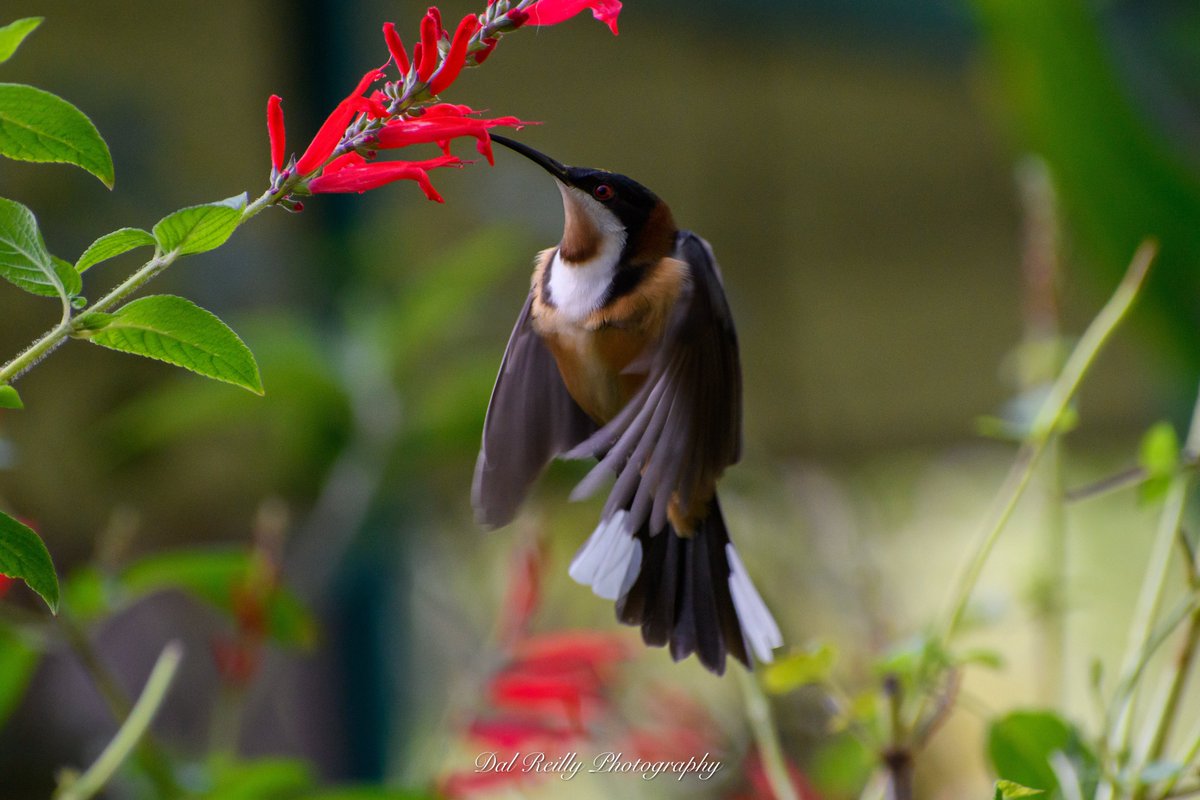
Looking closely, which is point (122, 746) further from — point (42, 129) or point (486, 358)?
point (486, 358)

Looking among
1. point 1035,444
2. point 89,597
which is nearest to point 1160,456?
point 1035,444

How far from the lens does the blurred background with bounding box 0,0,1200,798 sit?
3.49 ft

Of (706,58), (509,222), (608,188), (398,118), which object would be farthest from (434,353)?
(398,118)

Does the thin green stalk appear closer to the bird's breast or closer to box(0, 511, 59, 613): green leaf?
the bird's breast

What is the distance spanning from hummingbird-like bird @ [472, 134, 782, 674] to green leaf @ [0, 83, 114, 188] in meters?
0.21

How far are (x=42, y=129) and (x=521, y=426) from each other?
0.34 meters

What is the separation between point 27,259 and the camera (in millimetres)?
350

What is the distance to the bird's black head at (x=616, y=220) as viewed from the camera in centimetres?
61

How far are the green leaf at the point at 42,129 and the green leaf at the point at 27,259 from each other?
0.7 inches

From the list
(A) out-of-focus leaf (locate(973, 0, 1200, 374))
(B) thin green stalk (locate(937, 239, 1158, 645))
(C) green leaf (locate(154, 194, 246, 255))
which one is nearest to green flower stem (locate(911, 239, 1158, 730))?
(B) thin green stalk (locate(937, 239, 1158, 645))

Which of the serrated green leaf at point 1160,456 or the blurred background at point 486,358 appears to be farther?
the blurred background at point 486,358

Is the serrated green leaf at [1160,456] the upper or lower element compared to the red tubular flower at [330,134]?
lower

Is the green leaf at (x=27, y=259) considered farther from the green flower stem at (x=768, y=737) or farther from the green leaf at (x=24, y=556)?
the green flower stem at (x=768, y=737)

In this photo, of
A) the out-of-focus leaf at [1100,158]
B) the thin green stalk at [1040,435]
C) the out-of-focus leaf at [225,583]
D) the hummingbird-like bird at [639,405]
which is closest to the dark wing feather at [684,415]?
the hummingbird-like bird at [639,405]
